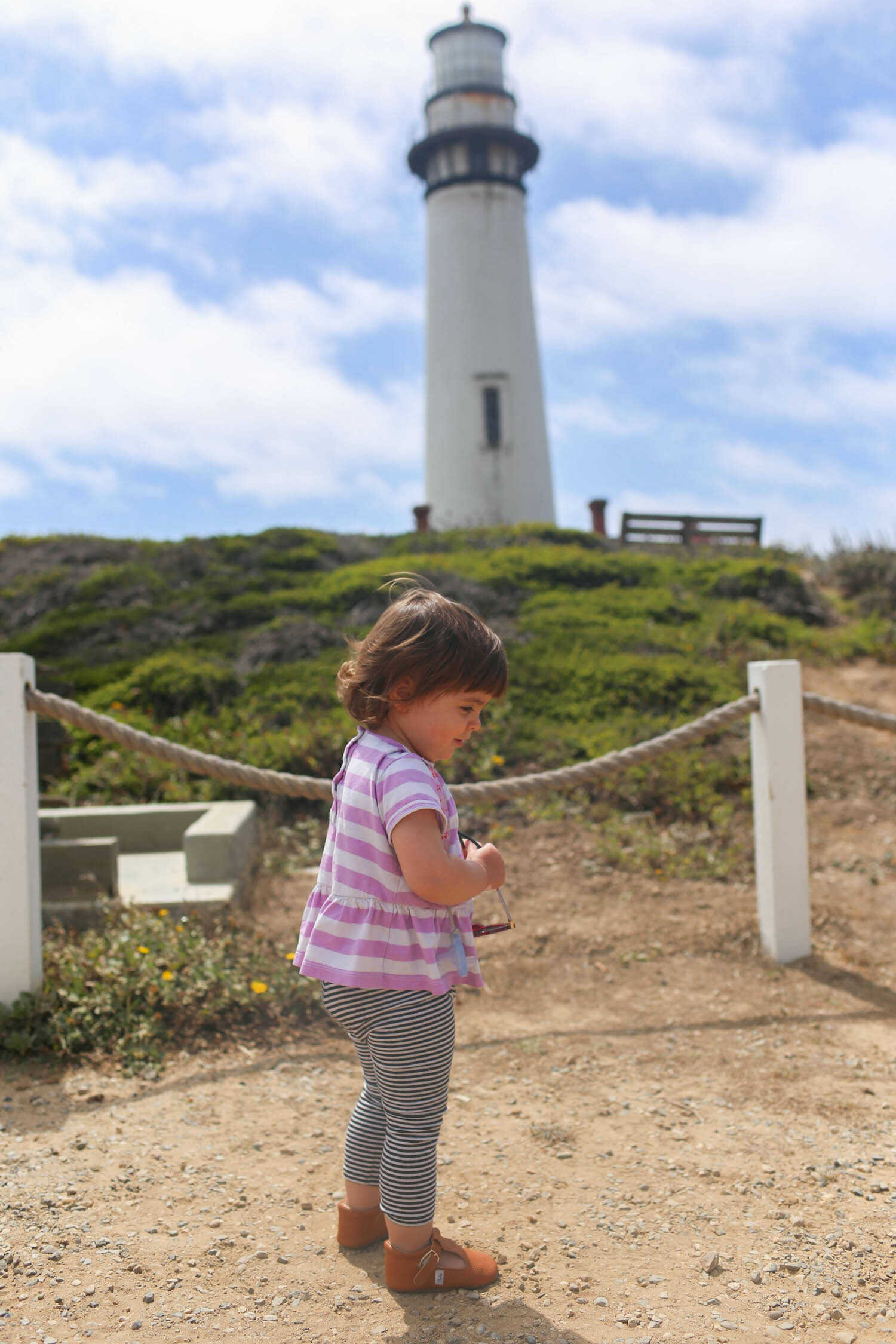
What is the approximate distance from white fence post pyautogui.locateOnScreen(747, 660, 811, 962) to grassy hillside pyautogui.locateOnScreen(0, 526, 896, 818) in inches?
83.2

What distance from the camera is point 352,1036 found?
2.08 meters

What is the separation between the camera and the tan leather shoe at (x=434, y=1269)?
6.72 ft

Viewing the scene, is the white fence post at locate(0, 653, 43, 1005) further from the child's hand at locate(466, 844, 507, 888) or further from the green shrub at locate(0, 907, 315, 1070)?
the child's hand at locate(466, 844, 507, 888)

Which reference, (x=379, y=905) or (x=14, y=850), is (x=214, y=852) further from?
(x=379, y=905)

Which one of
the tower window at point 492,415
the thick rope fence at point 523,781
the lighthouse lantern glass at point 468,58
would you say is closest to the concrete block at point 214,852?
the thick rope fence at point 523,781

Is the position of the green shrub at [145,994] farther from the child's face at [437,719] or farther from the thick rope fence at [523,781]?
the child's face at [437,719]

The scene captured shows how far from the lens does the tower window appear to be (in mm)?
19406

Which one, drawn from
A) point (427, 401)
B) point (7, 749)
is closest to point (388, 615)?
point (7, 749)

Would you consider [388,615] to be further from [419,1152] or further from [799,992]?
[799,992]

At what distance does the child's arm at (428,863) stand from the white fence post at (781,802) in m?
2.43

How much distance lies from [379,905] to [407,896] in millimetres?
61

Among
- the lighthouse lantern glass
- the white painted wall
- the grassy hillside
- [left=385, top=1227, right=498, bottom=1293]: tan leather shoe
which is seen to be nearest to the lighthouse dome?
the lighthouse lantern glass

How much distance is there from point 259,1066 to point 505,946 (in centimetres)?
153

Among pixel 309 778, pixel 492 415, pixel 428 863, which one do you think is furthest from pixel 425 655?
pixel 492 415
